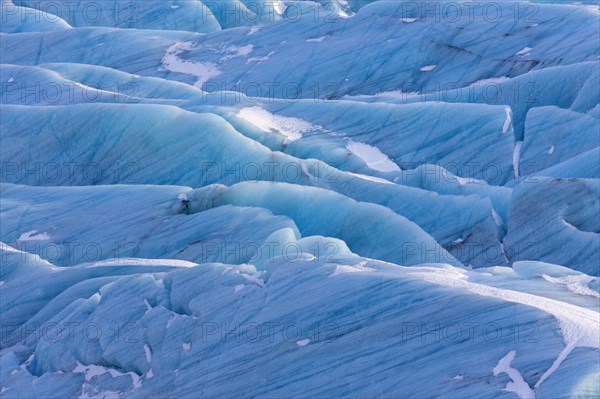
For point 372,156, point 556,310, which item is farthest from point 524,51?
point 556,310

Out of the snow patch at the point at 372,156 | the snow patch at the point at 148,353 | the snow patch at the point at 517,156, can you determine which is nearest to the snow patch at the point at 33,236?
the snow patch at the point at 148,353

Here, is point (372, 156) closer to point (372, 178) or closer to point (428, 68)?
point (372, 178)

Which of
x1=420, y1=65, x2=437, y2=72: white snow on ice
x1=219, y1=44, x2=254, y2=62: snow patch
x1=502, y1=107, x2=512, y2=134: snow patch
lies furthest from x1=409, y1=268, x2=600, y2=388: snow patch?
x1=219, y1=44, x2=254, y2=62: snow patch

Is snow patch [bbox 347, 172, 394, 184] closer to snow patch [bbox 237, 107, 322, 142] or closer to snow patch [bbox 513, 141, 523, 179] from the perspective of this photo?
snow patch [bbox 237, 107, 322, 142]

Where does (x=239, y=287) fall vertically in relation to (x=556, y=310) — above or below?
below

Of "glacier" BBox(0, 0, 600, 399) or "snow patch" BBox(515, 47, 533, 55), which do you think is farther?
"snow patch" BBox(515, 47, 533, 55)

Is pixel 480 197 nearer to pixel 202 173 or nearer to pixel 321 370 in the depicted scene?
pixel 202 173

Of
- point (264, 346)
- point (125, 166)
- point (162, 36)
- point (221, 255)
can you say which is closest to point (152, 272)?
point (221, 255)

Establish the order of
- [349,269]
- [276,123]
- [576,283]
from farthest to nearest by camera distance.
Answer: [276,123], [576,283], [349,269]

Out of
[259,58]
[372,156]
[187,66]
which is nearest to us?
[372,156]
